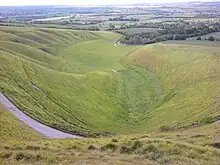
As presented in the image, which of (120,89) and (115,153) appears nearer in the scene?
(115,153)

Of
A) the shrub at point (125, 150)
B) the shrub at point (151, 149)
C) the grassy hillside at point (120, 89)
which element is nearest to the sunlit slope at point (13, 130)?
the grassy hillside at point (120, 89)

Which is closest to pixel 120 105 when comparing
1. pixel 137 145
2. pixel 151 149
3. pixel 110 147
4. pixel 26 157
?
pixel 110 147

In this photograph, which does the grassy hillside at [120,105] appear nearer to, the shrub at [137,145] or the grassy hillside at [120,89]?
the shrub at [137,145]

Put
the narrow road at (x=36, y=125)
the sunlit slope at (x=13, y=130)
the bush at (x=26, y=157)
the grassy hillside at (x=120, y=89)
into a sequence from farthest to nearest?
the grassy hillside at (x=120, y=89) < the narrow road at (x=36, y=125) < the sunlit slope at (x=13, y=130) < the bush at (x=26, y=157)

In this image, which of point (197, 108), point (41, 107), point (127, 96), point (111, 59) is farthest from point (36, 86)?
point (111, 59)

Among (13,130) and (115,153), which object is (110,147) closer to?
(115,153)

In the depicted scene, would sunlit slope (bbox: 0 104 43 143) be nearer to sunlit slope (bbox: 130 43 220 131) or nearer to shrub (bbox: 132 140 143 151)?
shrub (bbox: 132 140 143 151)
